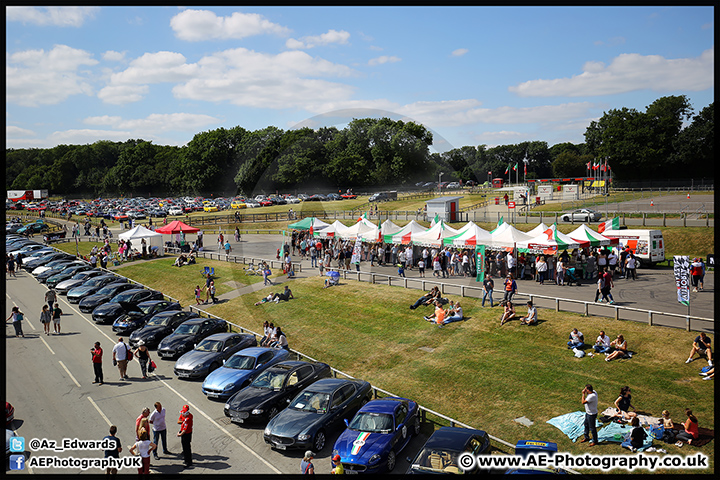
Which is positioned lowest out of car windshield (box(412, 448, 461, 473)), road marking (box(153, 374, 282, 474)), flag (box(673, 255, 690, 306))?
road marking (box(153, 374, 282, 474))

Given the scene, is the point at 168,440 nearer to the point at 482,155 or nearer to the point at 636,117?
the point at 636,117

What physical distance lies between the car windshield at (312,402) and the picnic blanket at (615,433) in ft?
25.2

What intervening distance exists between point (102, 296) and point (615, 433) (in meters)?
29.3

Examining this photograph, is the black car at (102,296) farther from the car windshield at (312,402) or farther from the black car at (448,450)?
the black car at (448,450)

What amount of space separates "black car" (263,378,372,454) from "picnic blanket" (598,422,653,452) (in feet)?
22.6

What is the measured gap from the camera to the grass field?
14.2 meters

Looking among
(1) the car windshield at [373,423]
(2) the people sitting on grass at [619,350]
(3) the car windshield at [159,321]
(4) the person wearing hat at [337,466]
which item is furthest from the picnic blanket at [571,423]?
(3) the car windshield at [159,321]

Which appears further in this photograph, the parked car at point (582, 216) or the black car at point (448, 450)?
the parked car at point (582, 216)

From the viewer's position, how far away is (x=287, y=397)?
1554 cm

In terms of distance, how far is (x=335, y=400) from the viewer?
14.0m

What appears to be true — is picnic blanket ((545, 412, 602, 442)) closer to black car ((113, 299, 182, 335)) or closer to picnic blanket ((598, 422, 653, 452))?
picnic blanket ((598, 422, 653, 452))

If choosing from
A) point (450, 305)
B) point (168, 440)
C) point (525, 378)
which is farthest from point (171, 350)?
point (525, 378)

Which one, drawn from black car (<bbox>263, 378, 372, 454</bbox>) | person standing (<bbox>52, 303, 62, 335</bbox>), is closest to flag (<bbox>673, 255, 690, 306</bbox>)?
black car (<bbox>263, 378, 372, 454</bbox>)

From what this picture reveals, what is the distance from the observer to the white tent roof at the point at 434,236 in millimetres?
32281
